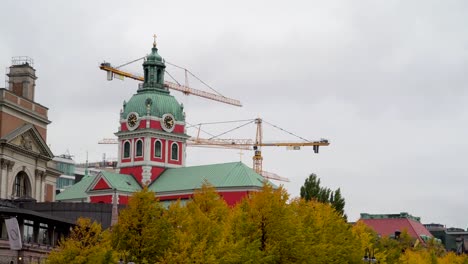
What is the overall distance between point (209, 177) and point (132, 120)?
17.3m

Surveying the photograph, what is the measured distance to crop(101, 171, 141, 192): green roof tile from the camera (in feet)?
511

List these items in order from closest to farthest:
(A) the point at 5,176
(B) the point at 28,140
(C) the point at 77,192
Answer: (A) the point at 5,176 → (B) the point at 28,140 → (C) the point at 77,192

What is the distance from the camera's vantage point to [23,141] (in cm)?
11994

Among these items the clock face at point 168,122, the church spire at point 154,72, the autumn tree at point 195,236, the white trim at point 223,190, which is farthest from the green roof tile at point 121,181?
the autumn tree at point 195,236

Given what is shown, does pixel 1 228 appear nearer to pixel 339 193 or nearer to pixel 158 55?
pixel 339 193

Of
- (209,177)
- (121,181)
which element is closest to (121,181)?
(121,181)

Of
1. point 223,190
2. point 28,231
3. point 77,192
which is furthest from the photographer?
point 77,192

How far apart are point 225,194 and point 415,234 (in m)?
47.6

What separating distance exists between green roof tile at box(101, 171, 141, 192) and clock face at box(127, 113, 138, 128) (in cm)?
827

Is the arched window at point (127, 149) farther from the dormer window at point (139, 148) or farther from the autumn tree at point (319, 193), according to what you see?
the autumn tree at point (319, 193)

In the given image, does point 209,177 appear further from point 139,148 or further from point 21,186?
point 21,186

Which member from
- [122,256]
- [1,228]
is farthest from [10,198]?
[122,256]

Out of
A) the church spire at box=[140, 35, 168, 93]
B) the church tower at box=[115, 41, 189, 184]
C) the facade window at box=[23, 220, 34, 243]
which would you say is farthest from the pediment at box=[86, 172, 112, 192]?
the facade window at box=[23, 220, 34, 243]

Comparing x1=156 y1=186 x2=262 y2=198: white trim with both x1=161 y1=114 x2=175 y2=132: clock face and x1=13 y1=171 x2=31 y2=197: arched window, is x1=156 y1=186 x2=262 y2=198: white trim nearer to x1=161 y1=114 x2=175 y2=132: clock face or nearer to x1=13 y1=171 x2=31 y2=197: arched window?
x1=161 y1=114 x2=175 y2=132: clock face
